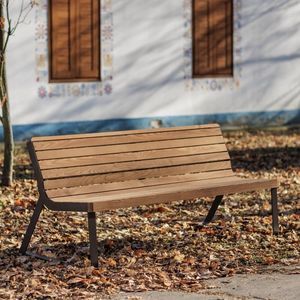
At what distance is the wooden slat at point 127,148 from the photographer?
9.18 meters

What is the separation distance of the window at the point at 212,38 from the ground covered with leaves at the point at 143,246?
Answer: 6.38 meters

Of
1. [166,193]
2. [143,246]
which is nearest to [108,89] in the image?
[143,246]

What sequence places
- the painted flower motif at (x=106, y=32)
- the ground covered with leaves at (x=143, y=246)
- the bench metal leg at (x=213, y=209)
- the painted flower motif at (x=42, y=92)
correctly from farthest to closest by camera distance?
1. the painted flower motif at (x=106, y=32)
2. the painted flower motif at (x=42, y=92)
3. the bench metal leg at (x=213, y=209)
4. the ground covered with leaves at (x=143, y=246)

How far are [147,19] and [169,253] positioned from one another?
31.3ft

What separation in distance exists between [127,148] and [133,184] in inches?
11.8

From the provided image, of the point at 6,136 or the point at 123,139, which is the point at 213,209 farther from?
the point at 6,136

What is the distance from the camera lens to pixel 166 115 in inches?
737

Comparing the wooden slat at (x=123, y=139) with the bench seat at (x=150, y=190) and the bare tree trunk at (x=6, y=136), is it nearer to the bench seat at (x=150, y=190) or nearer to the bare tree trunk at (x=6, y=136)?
the bench seat at (x=150, y=190)

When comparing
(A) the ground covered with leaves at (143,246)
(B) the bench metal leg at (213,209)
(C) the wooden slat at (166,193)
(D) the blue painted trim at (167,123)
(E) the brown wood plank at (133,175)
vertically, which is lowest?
(A) the ground covered with leaves at (143,246)

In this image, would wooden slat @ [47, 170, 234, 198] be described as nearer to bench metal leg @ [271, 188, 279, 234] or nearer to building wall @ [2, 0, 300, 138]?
bench metal leg @ [271, 188, 279, 234]

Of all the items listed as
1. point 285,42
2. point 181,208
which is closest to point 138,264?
point 181,208

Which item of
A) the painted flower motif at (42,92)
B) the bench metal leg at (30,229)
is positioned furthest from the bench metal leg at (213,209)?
the painted flower motif at (42,92)

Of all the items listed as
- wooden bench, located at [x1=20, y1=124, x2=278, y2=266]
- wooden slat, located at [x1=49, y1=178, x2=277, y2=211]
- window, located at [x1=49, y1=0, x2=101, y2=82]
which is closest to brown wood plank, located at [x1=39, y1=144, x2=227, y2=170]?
wooden bench, located at [x1=20, y1=124, x2=278, y2=266]

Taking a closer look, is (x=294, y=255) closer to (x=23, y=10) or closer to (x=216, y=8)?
(x=23, y=10)
